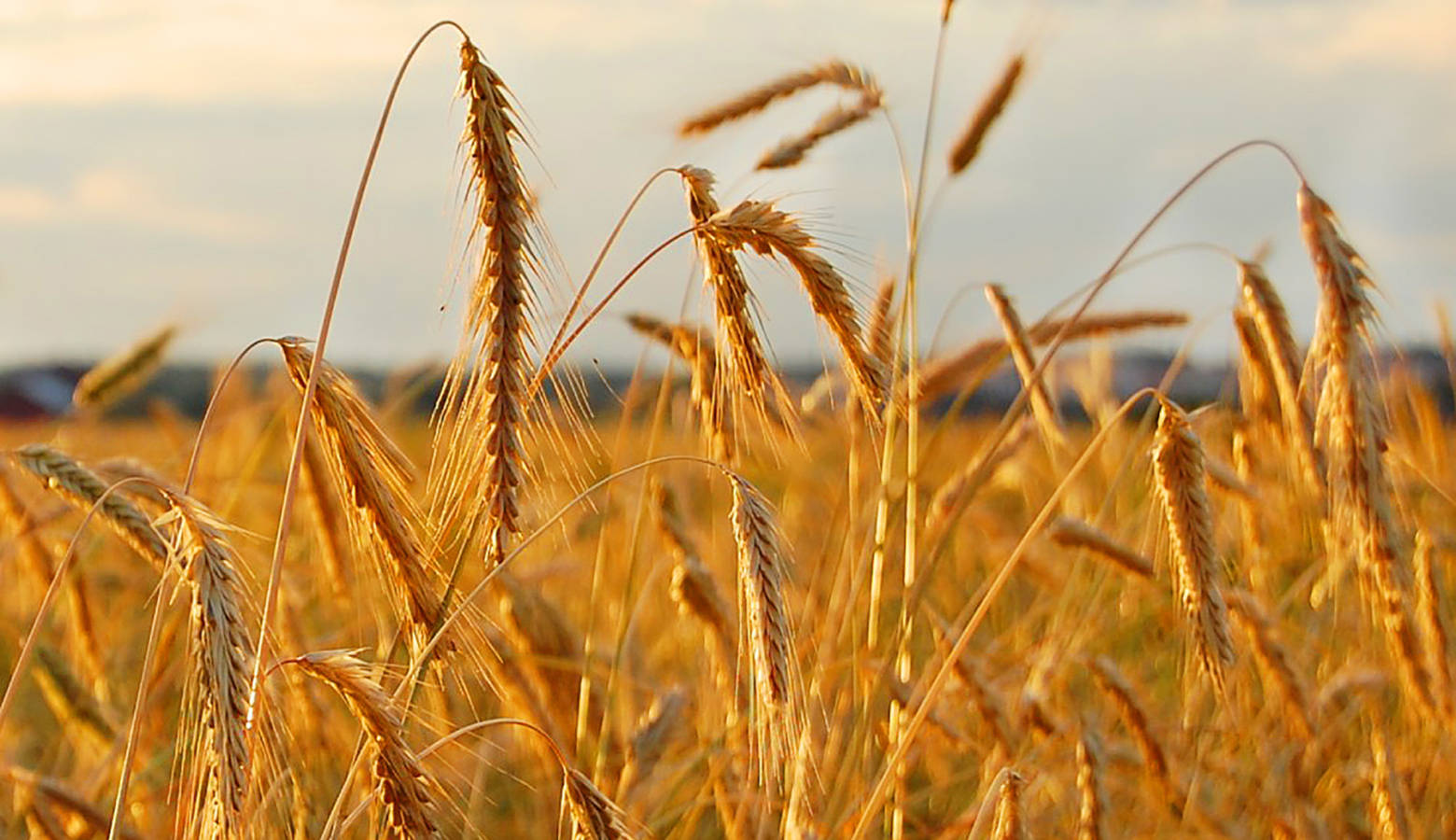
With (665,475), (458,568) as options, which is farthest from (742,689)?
(458,568)

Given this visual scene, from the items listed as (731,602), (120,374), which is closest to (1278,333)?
(731,602)

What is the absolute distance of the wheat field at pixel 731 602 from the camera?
1.43 m

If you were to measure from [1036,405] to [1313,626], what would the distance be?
1.47 metres

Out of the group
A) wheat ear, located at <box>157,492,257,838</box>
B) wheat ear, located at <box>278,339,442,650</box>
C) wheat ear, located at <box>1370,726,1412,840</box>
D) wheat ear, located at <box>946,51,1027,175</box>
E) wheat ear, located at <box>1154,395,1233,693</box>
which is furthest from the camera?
wheat ear, located at <box>946,51,1027,175</box>

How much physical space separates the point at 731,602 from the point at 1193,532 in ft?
4.62

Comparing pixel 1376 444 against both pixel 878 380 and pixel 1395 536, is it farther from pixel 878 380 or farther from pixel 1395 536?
pixel 878 380

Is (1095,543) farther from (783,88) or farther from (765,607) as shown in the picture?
(765,607)

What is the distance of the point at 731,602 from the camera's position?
3174 millimetres

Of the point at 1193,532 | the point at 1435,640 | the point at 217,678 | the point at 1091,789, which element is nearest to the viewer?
the point at 217,678

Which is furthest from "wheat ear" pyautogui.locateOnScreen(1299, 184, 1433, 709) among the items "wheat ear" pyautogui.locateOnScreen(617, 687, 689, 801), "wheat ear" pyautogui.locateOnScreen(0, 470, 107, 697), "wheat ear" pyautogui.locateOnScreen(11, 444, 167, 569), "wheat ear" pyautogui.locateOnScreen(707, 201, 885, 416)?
"wheat ear" pyautogui.locateOnScreen(0, 470, 107, 697)

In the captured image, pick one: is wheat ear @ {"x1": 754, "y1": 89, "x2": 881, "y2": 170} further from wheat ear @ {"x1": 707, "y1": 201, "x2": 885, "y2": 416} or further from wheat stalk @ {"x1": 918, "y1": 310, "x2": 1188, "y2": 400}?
wheat ear @ {"x1": 707, "y1": 201, "x2": 885, "y2": 416}

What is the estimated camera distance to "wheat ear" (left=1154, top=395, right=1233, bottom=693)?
6.23ft

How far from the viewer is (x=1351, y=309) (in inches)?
77.0

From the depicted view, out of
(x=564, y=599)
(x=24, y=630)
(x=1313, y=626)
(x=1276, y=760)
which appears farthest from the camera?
(x=564, y=599)
